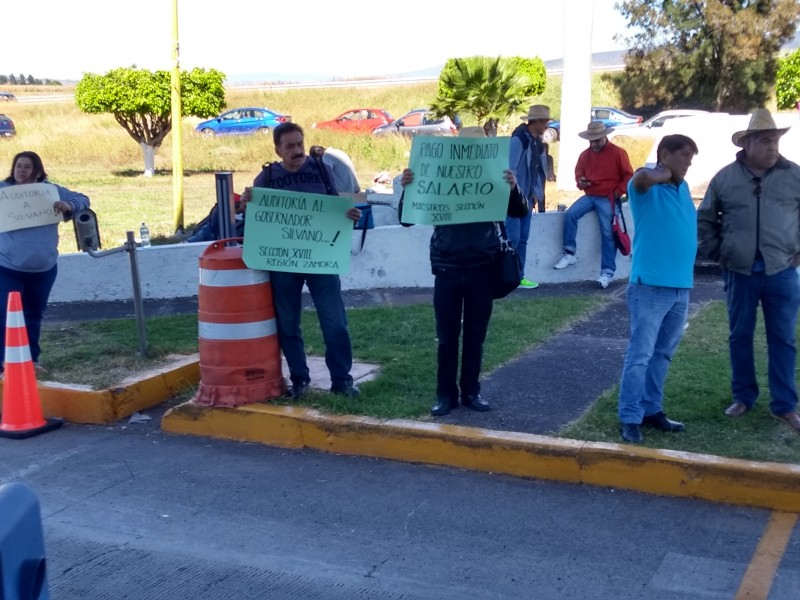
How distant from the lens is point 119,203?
63.3 ft

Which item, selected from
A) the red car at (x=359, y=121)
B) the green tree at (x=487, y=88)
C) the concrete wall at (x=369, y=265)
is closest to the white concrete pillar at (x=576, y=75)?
the concrete wall at (x=369, y=265)

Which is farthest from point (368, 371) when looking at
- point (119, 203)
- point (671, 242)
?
point (119, 203)

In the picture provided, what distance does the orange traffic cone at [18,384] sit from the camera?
6.45 meters

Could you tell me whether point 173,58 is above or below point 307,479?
above

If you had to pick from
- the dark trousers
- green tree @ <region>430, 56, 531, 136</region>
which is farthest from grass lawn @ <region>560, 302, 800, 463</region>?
green tree @ <region>430, 56, 531, 136</region>

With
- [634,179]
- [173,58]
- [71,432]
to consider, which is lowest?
[71,432]

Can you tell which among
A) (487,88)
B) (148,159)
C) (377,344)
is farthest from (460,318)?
(148,159)

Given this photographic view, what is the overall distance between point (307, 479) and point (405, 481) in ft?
1.87

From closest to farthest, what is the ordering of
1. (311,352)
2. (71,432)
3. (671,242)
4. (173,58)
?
(671,242)
(71,432)
(311,352)
(173,58)

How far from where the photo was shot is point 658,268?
5.37 meters

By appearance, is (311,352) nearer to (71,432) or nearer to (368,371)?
(368,371)

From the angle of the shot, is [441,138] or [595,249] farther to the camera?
[595,249]

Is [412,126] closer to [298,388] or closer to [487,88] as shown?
[487,88]

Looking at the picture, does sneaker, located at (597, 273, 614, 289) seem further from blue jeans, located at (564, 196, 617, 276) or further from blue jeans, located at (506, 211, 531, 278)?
blue jeans, located at (506, 211, 531, 278)
